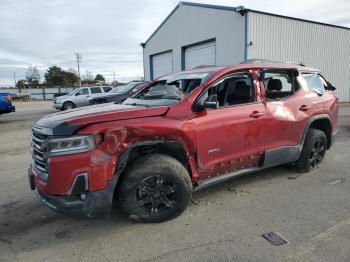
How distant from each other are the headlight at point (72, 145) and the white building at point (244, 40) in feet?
49.1

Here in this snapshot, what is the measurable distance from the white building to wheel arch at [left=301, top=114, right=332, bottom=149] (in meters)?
11.7

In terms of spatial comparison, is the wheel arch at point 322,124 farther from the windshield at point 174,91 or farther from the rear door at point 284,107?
the windshield at point 174,91

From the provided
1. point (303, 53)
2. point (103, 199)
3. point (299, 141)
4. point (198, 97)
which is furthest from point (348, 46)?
point (103, 199)

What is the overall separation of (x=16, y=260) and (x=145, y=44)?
1014 inches

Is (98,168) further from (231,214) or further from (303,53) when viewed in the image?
(303,53)

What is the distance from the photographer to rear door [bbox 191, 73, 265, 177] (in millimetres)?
4043

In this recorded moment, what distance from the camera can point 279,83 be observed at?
514 centimetres

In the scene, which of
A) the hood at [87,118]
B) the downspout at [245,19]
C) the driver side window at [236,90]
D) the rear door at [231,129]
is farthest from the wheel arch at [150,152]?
the downspout at [245,19]

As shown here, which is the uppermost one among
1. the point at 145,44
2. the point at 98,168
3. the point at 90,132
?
the point at 145,44

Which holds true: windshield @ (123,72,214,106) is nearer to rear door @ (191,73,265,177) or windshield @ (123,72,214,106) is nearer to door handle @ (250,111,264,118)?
rear door @ (191,73,265,177)

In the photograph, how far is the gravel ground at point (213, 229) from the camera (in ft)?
10.5

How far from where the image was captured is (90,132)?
332 cm

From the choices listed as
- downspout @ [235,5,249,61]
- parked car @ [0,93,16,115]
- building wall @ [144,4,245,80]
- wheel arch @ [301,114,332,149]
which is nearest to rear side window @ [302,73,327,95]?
wheel arch @ [301,114,332,149]

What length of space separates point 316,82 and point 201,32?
50.4 ft
